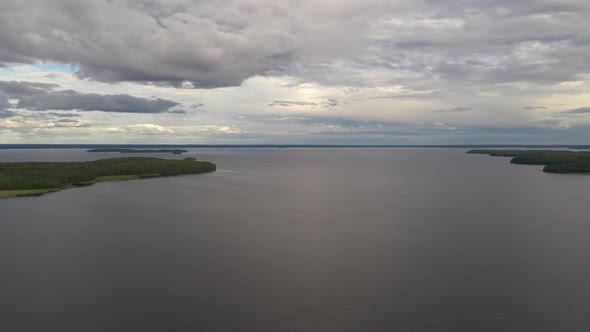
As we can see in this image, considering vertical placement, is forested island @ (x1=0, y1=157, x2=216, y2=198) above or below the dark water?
above

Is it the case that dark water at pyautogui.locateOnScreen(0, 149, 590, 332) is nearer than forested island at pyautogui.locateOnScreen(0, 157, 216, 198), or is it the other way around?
dark water at pyautogui.locateOnScreen(0, 149, 590, 332)

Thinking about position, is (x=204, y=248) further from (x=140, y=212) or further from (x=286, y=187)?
(x=286, y=187)

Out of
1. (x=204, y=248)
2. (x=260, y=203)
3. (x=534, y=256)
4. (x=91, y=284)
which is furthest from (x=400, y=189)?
(x=91, y=284)

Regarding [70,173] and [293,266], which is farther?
[70,173]

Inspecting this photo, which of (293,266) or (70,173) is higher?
(70,173)
